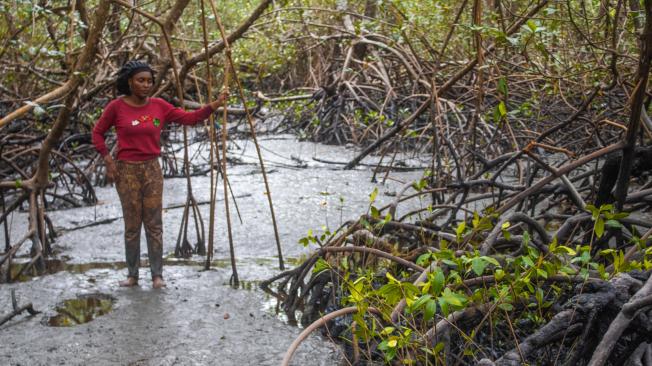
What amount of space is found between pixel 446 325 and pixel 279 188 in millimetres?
4850

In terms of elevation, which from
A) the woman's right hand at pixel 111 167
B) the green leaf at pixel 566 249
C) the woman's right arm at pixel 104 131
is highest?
the woman's right arm at pixel 104 131

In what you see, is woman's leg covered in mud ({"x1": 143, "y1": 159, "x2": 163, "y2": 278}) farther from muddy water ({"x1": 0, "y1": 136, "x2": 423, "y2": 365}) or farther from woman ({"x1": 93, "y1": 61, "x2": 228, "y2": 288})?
muddy water ({"x1": 0, "y1": 136, "x2": 423, "y2": 365})

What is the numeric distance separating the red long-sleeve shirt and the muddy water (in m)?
0.78

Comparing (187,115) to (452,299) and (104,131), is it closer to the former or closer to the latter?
(104,131)

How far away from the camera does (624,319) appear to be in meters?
1.94

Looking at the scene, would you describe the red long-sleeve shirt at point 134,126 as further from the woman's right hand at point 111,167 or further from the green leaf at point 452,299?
the green leaf at point 452,299

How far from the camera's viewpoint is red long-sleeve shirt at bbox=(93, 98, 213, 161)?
424 centimetres

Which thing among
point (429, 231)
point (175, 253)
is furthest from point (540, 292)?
point (175, 253)

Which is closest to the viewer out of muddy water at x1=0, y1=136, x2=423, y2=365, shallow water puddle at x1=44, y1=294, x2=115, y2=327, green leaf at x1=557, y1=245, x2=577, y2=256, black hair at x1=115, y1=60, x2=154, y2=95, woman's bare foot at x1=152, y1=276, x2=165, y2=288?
green leaf at x1=557, y1=245, x2=577, y2=256

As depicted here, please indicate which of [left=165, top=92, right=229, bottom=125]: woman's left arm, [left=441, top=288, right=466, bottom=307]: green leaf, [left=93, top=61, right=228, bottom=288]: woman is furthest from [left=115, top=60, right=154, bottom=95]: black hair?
[left=441, top=288, right=466, bottom=307]: green leaf

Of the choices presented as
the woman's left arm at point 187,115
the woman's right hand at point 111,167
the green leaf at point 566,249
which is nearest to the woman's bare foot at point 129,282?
the woman's right hand at point 111,167

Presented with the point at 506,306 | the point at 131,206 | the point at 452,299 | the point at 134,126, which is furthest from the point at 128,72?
the point at 452,299

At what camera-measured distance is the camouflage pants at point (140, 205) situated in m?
4.32

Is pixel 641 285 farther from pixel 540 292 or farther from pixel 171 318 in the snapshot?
pixel 171 318
